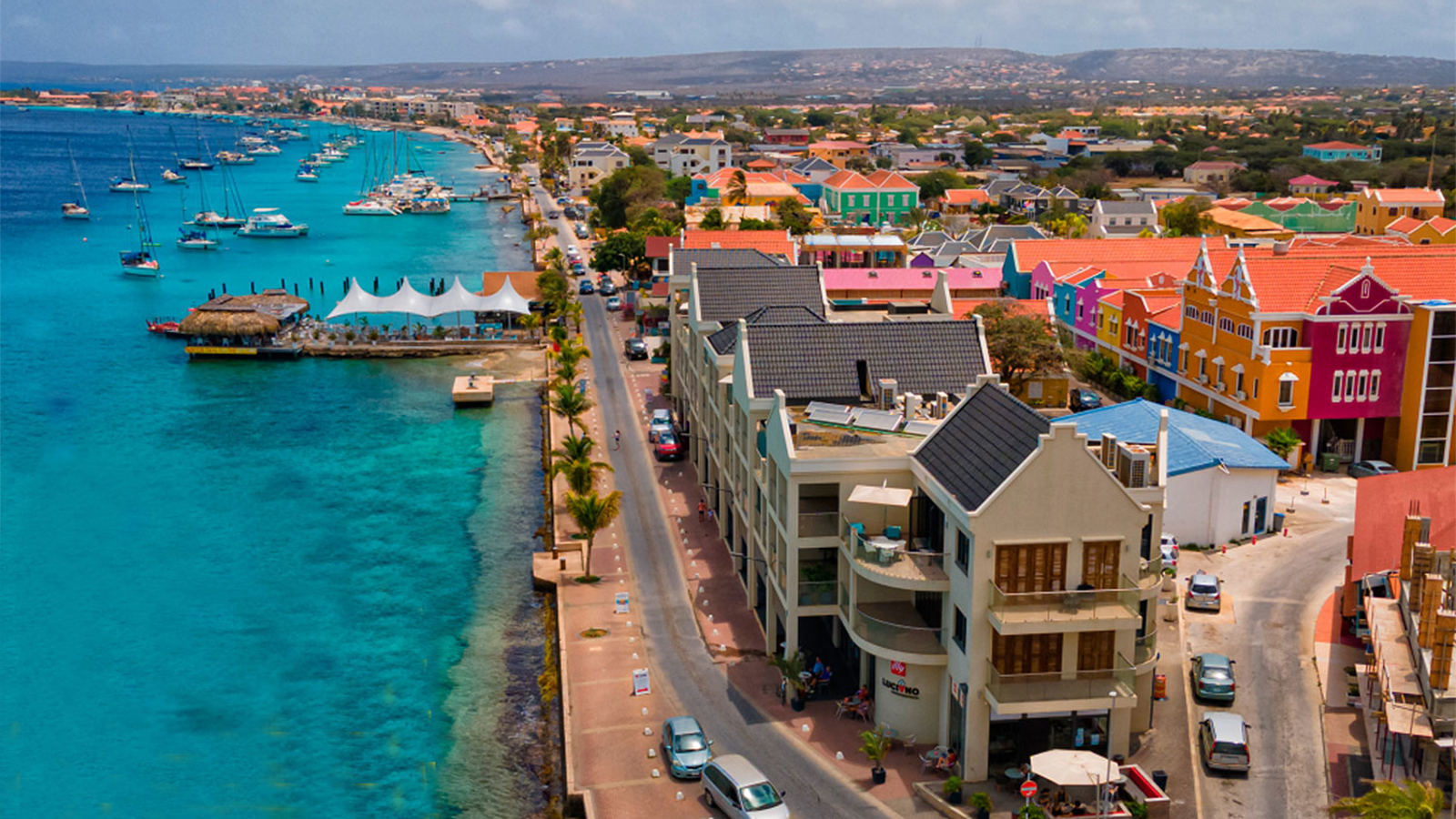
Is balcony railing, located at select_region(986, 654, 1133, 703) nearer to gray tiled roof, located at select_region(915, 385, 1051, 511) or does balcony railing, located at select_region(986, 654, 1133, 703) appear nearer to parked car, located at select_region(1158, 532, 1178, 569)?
gray tiled roof, located at select_region(915, 385, 1051, 511)

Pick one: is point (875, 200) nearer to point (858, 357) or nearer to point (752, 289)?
point (752, 289)

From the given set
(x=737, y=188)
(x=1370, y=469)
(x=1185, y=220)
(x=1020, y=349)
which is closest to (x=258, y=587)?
(x=1020, y=349)

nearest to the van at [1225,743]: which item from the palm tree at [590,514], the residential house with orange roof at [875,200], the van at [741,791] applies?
the van at [741,791]

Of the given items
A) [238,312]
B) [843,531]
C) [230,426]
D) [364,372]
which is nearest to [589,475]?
[843,531]

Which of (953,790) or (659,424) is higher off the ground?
(659,424)

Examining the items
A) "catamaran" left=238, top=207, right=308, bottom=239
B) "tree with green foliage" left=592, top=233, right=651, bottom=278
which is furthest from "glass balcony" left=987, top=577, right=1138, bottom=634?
"catamaran" left=238, top=207, right=308, bottom=239

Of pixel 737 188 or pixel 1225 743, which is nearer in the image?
pixel 1225 743

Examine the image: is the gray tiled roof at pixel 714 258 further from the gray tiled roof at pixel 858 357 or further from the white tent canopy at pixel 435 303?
the white tent canopy at pixel 435 303
